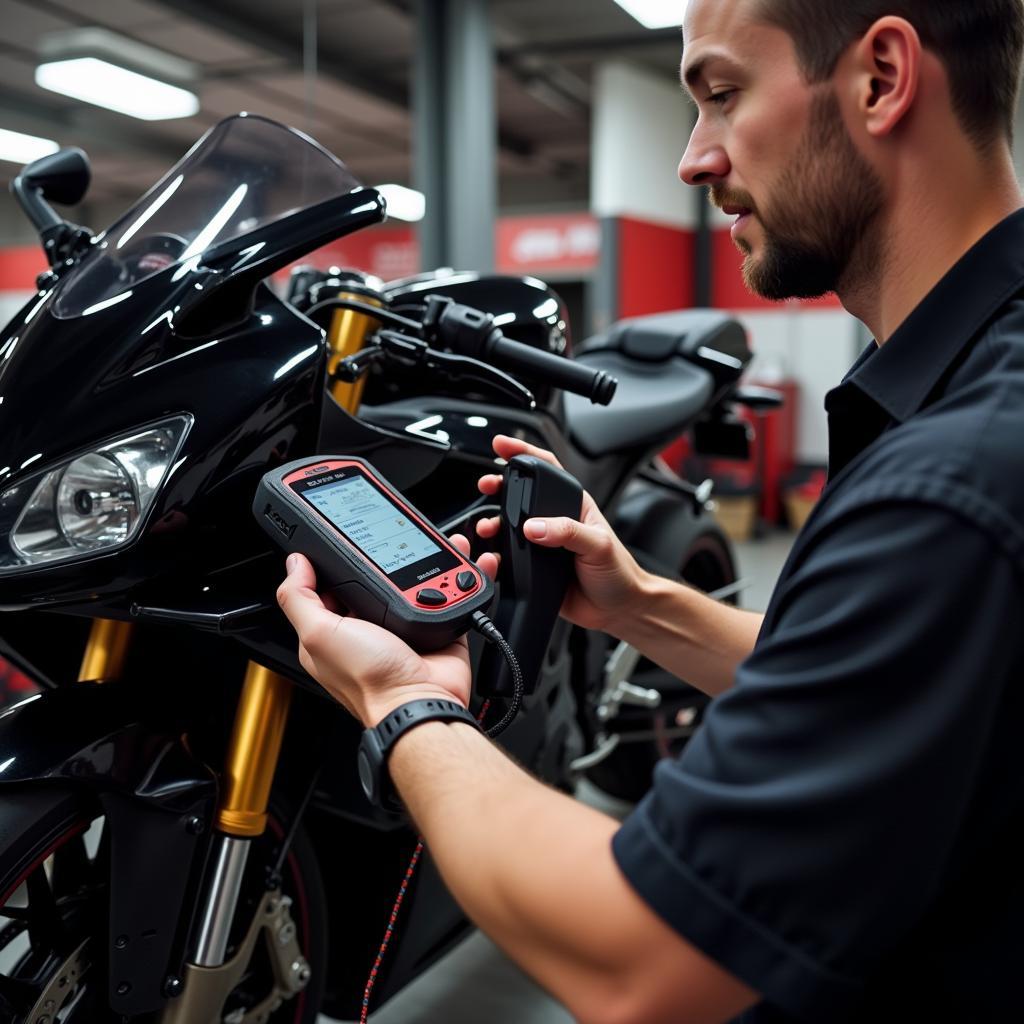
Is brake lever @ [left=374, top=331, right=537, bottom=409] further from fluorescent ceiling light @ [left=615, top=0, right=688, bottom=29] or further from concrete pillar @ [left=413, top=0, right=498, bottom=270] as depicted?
fluorescent ceiling light @ [left=615, top=0, right=688, bottom=29]

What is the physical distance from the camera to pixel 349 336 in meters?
1.21

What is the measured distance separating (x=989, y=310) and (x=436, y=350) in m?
0.62

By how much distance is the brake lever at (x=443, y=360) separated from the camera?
1074 millimetres

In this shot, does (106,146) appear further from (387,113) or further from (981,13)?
(981,13)

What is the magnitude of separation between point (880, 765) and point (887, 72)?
419mm

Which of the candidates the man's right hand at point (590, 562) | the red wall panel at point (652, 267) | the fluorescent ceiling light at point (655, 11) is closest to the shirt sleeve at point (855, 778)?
the man's right hand at point (590, 562)

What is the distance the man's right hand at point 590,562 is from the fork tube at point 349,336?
0.26 m

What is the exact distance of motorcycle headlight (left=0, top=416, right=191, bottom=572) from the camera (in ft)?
2.80

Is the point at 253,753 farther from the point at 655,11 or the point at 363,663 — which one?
the point at 655,11

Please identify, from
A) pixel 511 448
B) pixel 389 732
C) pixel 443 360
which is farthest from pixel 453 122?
pixel 389 732

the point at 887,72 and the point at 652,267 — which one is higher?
the point at 887,72

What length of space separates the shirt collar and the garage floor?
1.15 metres

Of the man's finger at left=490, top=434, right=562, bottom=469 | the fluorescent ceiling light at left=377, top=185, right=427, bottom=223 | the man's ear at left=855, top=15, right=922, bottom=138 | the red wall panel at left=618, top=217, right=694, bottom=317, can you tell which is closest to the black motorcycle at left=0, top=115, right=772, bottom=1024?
the man's finger at left=490, top=434, right=562, bottom=469

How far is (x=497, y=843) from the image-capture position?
0.60 m
